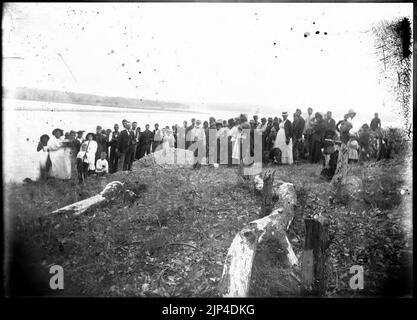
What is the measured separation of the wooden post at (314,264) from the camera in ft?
12.6

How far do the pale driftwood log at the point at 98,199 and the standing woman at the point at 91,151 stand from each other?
0.90ft

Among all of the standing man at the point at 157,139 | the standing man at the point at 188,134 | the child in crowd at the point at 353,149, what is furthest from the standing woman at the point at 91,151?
the child in crowd at the point at 353,149

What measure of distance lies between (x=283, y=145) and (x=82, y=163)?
2.22 meters

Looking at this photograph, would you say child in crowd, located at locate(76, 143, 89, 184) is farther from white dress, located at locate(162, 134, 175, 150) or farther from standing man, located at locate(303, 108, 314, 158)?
standing man, located at locate(303, 108, 314, 158)

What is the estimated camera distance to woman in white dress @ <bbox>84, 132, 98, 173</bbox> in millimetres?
3973

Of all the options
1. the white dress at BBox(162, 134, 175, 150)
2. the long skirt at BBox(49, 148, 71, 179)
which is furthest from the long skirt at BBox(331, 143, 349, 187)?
the long skirt at BBox(49, 148, 71, 179)

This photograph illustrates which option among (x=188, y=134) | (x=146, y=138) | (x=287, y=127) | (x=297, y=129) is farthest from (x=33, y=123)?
(x=297, y=129)

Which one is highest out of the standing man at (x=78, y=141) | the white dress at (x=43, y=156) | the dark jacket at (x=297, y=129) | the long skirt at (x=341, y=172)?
the dark jacket at (x=297, y=129)

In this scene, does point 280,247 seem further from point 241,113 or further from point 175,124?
point 175,124

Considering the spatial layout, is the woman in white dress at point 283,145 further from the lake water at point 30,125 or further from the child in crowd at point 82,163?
the child in crowd at point 82,163

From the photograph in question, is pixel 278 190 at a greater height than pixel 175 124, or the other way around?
pixel 175 124

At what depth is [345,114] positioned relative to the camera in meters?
3.97
